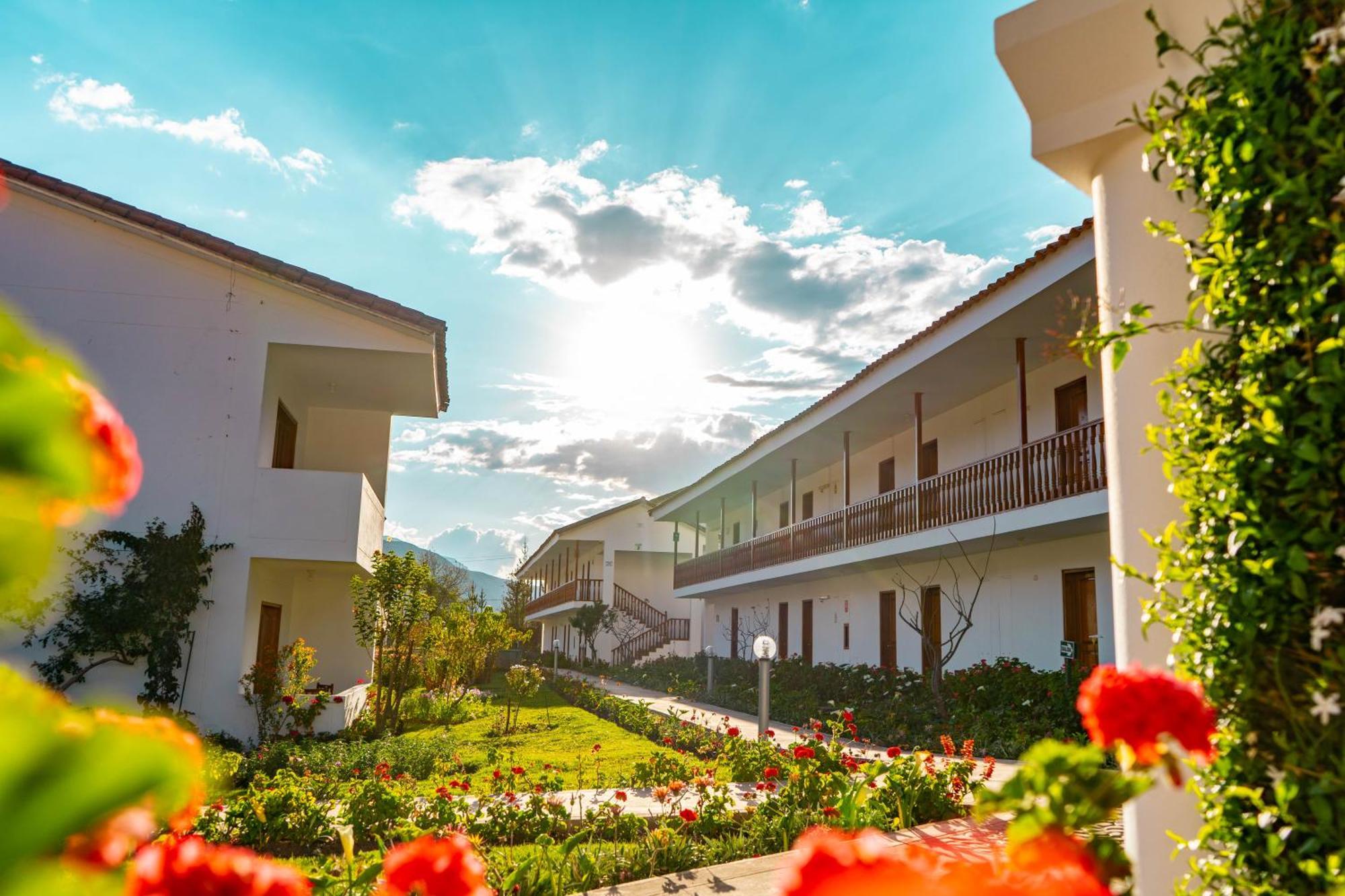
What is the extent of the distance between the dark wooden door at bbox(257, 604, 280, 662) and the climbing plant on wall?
13.1 m

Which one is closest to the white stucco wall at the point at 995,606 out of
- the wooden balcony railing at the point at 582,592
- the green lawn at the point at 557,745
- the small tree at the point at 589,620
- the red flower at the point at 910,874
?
the green lawn at the point at 557,745

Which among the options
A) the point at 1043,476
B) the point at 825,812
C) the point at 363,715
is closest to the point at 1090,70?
the point at 825,812

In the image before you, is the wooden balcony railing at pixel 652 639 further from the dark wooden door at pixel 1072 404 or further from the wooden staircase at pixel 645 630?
the dark wooden door at pixel 1072 404

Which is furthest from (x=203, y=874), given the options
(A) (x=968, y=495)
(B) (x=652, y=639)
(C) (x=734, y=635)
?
(B) (x=652, y=639)

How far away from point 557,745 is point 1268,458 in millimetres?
13228

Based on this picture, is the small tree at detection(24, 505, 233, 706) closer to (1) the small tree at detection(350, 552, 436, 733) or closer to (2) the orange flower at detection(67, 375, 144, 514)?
(1) the small tree at detection(350, 552, 436, 733)

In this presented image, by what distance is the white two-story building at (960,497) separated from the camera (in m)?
13.2

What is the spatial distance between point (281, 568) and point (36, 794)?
17047 mm

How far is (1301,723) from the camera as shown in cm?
241

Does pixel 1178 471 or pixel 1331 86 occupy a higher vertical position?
pixel 1331 86

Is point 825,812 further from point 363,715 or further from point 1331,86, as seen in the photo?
point 363,715

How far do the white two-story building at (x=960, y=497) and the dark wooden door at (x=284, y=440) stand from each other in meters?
10.0

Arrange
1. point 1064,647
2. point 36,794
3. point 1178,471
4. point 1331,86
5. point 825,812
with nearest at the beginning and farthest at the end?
point 36,794 → point 1331,86 → point 1178,471 → point 825,812 → point 1064,647

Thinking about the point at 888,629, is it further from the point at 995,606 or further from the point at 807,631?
the point at 807,631
